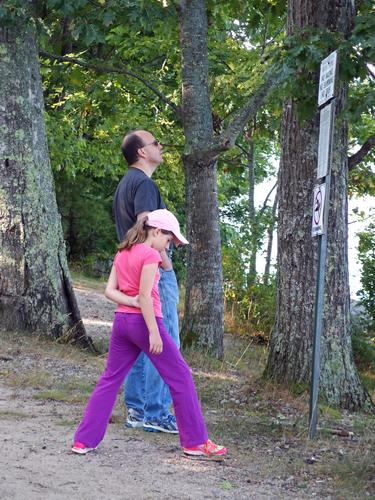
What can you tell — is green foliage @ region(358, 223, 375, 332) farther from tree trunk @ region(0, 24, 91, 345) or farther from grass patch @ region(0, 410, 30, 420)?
grass patch @ region(0, 410, 30, 420)

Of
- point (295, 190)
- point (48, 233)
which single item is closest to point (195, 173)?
point (48, 233)

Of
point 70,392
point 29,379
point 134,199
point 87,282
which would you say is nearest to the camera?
point 134,199

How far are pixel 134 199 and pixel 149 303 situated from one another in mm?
968

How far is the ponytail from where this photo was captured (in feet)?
18.2

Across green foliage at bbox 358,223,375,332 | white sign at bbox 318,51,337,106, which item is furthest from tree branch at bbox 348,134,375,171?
green foliage at bbox 358,223,375,332

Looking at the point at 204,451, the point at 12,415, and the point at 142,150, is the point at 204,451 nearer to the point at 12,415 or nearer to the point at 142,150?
the point at 12,415

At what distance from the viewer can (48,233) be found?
10289 millimetres

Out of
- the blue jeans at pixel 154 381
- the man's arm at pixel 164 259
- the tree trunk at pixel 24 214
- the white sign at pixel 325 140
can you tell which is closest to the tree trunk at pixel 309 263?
the white sign at pixel 325 140

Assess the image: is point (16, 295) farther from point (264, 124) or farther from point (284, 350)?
point (264, 124)

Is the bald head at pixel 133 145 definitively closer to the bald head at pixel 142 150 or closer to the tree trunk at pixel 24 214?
the bald head at pixel 142 150

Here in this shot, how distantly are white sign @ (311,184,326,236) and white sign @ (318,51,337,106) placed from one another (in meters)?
0.66


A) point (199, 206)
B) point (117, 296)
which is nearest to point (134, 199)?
point (117, 296)

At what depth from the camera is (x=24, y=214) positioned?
33.3 ft

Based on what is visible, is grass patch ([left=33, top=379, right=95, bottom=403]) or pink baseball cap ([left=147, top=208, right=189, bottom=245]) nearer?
pink baseball cap ([left=147, top=208, right=189, bottom=245])
